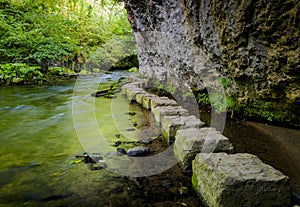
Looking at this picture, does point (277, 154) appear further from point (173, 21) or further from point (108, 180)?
Answer: point (173, 21)

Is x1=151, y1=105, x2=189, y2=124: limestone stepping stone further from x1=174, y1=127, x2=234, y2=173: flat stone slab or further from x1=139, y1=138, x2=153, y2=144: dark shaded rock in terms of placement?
x1=174, y1=127, x2=234, y2=173: flat stone slab

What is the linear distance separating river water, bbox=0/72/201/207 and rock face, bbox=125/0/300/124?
1.47m

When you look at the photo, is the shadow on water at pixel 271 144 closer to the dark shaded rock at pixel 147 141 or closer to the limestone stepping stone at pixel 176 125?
the limestone stepping stone at pixel 176 125

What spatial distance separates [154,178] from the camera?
7.67 feet

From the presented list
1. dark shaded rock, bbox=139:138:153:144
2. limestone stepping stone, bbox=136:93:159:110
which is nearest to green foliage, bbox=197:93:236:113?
limestone stepping stone, bbox=136:93:159:110

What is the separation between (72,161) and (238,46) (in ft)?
8.37

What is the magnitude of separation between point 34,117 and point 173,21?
3587mm

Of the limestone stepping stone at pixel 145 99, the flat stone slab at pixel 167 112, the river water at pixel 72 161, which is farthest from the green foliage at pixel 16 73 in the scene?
the flat stone slab at pixel 167 112

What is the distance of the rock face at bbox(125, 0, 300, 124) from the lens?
7.73 feet

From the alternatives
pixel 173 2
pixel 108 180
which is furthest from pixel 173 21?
pixel 108 180

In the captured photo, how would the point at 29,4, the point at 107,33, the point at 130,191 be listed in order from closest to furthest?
the point at 130,191 → the point at 29,4 → the point at 107,33

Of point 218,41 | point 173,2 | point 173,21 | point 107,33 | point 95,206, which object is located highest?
point 107,33

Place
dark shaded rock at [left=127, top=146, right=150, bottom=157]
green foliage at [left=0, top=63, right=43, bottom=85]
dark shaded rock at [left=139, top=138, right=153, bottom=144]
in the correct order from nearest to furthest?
dark shaded rock at [left=127, top=146, right=150, bottom=157] < dark shaded rock at [left=139, top=138, right=153, bottom=144] < green foliage at [left=0, top=63, right=43, bottom=85]

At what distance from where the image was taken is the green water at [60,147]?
2074mm
